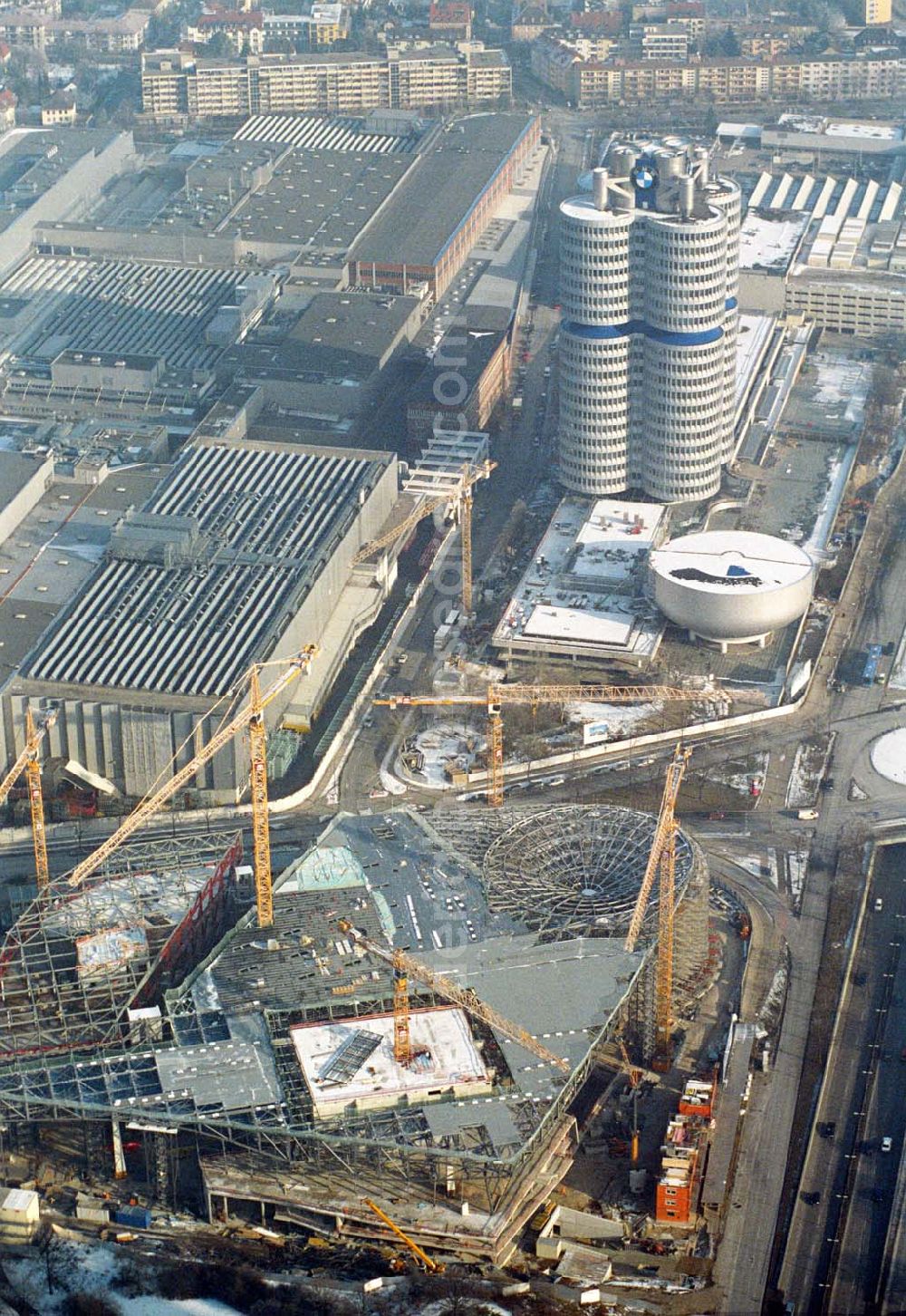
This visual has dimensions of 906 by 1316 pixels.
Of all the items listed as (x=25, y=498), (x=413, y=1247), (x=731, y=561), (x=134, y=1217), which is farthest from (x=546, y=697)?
(x=134, y=1217)

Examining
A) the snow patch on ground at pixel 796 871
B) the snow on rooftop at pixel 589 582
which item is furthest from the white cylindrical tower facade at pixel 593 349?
the snow patch on ground at pixel 796 871

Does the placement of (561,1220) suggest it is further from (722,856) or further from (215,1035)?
(722,856)

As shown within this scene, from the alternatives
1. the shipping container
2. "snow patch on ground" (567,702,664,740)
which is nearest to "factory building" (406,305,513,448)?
"snow patch on ground" (567,702,664,740)

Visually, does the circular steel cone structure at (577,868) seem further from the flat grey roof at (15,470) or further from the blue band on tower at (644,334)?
the flat grey roof at (15,470)

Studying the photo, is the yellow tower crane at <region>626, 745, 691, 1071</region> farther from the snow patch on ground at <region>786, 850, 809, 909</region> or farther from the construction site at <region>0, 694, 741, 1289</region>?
the snow patch on ground at <region>786, 850, 809, 909</region>

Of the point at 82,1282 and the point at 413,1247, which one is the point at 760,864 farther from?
the point at 82,1282
